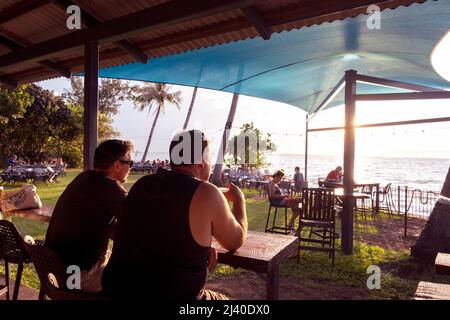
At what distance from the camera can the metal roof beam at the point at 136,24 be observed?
228 centimetres

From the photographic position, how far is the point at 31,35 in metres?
3.68

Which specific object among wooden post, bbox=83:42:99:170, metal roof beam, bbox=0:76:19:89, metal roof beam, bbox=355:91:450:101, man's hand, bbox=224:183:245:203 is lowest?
man's hand, bbox=224:183:245:203

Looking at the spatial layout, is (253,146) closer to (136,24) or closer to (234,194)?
(136,24)

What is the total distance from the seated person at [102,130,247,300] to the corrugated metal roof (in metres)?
1.62

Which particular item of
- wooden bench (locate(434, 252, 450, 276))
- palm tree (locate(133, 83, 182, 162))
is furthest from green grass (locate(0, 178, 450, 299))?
palm tree (locate(133, 83, 182, 162))

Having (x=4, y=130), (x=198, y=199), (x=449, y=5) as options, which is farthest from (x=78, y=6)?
(x=4, y=130)

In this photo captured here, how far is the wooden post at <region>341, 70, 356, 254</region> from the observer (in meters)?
5.43

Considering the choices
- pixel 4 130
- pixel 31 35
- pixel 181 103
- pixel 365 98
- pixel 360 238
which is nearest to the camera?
pixel 31 35

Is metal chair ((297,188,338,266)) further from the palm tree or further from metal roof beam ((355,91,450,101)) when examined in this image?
the palm tree

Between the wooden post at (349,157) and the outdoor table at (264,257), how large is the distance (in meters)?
3.82

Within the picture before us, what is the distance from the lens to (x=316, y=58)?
5.64m

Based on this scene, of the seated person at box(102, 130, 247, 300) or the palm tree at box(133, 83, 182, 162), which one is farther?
the palm tree at box(133, 83, 182, 162)

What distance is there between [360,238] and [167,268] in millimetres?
6015

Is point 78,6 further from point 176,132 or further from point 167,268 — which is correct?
point 167,268
